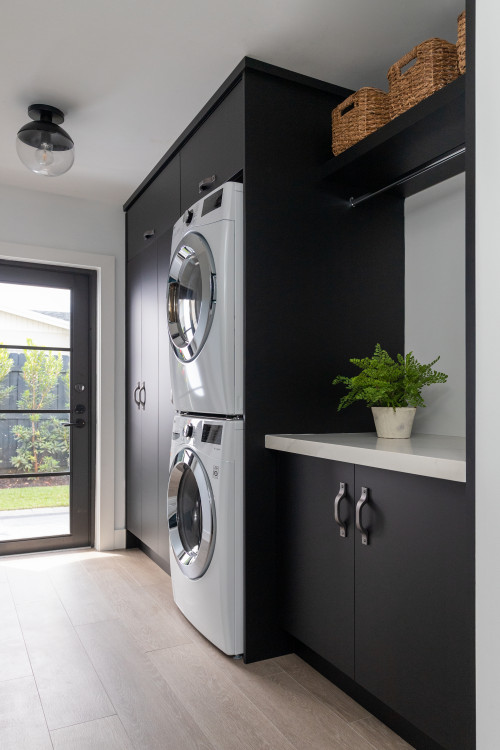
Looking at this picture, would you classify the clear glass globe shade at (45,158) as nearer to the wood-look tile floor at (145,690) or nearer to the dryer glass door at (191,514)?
the dryer glass door at (191,514)

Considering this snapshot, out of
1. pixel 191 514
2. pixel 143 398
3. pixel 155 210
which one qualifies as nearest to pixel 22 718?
pixel 191 514

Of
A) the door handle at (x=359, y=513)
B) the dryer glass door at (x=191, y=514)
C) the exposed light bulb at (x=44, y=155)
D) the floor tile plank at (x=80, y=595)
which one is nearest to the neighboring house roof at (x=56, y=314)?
the exposed light bulb at (x=44, y=155)

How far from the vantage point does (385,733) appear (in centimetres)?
168

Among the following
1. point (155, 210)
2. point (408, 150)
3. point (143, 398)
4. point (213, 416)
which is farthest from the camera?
point (143, 398)

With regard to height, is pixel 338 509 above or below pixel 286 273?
below

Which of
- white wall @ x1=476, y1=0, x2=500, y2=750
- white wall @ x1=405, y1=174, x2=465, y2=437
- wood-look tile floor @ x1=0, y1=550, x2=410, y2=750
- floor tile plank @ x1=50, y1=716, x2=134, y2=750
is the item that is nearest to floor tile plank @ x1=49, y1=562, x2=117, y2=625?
wood-look tile floor @ x1=0, y1=550, x2=410, y2=750

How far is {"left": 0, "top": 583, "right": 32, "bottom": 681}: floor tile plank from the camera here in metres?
2.07

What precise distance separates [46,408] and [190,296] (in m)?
1.84

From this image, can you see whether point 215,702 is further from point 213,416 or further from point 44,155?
point 44,155

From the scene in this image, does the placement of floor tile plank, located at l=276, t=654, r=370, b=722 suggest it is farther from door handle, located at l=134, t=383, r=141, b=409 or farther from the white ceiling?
the white ceiling

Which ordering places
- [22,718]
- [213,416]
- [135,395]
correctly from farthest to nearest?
[135,395]
[213,416]
[22,718]

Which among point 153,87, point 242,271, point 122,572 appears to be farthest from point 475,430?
point 122,572

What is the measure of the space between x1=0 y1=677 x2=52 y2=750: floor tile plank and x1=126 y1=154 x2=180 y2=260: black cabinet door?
7.20ft

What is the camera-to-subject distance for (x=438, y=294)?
2328 mm
